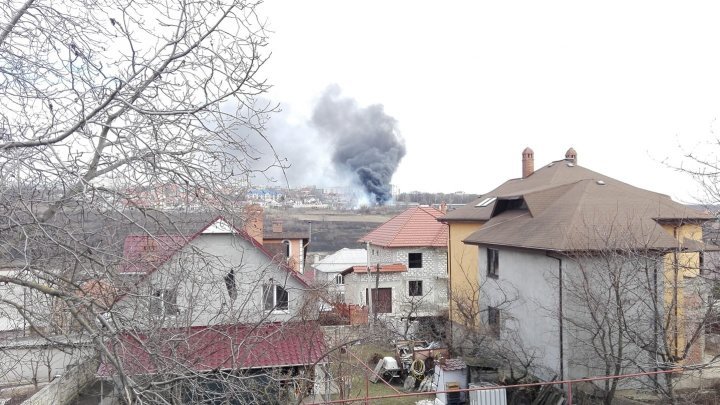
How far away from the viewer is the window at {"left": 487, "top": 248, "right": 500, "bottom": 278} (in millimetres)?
17328

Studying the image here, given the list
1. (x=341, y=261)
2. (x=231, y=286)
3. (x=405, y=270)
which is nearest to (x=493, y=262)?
(x=405, y=270)

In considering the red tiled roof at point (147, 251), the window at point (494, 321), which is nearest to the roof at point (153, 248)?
the red tiled roof at point (147, 251)

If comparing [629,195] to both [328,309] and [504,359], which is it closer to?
[504,359]

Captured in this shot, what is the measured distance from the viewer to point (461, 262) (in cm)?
2177

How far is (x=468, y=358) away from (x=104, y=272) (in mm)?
13798

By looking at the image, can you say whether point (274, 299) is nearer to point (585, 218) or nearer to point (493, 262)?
point (493, 262)

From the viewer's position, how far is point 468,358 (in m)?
15.8

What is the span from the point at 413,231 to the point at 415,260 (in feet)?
5.29

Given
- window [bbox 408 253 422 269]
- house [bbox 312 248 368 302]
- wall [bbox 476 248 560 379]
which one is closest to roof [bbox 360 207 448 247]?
window [bbox 408 253 422 269]

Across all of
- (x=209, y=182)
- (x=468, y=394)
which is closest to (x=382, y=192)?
(x=468, y=394)

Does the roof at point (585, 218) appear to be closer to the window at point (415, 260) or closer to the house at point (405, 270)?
the house at point (405, 270)

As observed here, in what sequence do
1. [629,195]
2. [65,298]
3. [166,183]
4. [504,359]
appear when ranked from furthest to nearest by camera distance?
[629,195] < [504,359] < [166,183] < [65,298]

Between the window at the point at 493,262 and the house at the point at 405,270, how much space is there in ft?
26.7

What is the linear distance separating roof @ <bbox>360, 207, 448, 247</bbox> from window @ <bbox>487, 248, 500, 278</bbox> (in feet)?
31.3
